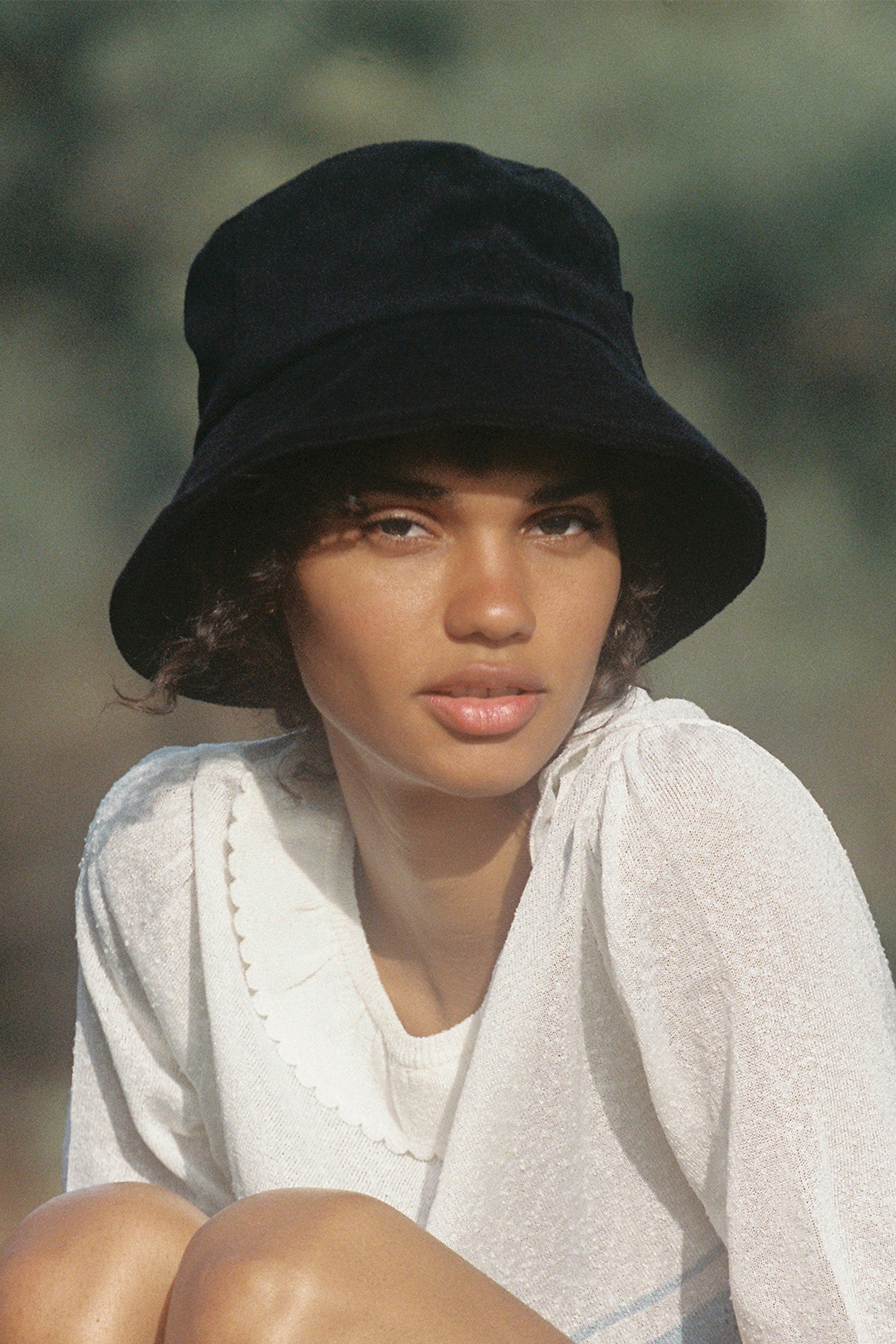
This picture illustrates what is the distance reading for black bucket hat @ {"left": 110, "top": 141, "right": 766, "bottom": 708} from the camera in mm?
1224

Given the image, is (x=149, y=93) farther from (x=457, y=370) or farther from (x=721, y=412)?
(x=457, y=370)

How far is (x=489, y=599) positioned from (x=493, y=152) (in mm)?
2060

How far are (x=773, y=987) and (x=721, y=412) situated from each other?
210cm

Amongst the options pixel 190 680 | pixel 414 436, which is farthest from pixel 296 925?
pixel 414 436

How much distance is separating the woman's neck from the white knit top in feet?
0.15

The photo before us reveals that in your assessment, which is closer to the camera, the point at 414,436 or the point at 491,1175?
the point at 414,436

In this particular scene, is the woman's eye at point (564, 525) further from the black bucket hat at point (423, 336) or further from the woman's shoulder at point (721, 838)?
the woman's shoulder at point (721, 838)

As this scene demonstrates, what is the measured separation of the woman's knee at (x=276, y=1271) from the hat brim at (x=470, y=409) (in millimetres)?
586

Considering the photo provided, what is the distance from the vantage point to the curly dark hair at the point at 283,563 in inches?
51.6

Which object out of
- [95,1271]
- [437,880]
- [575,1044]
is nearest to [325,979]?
[437,880]

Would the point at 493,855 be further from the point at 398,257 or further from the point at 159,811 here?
the point at 398,257

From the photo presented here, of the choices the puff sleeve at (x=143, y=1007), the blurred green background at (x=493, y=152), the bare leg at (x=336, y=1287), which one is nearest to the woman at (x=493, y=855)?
the bare leg at (x=336, y=1287)

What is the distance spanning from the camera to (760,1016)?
4.07 ft

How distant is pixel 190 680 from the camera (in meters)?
1.63
